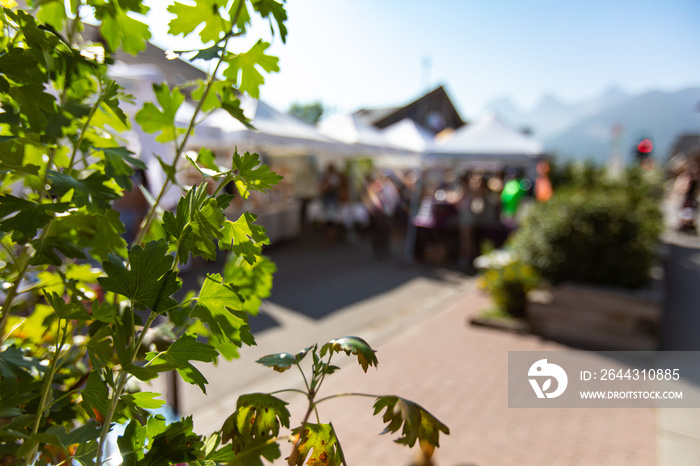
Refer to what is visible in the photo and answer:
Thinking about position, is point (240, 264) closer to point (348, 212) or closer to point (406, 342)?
point (406, 342)

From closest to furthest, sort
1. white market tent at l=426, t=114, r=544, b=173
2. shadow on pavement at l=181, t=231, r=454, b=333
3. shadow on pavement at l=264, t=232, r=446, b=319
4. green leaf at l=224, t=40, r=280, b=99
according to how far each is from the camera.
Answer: green leaf at l=224, t=40, r=280, b=99 → shadow on pavement at l=181, t=231, r=454, b=333 → shadow on pavement at l=264, t=232, r=446, b=319 → white market tent at l=426, t=114, r=544, b=173

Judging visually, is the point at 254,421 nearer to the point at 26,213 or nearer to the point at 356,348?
the point at 356,348

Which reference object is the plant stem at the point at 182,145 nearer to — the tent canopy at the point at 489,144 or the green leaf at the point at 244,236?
the green leaf at the point at 244,236

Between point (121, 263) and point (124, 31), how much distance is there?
491mm

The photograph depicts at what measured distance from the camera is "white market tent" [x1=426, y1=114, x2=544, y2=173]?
32.9 ft

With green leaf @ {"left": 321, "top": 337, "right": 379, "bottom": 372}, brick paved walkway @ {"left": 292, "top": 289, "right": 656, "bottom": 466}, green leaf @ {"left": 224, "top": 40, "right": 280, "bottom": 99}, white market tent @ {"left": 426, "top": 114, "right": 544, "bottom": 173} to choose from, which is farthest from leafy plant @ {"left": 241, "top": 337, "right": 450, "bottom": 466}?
white market tent @ {"left": 426, "top": 114, "right": 544, "bottom": 173}

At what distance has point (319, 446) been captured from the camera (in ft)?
2.43

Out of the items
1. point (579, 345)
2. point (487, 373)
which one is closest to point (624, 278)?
point (579, 345)

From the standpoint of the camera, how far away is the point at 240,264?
861 millimetres

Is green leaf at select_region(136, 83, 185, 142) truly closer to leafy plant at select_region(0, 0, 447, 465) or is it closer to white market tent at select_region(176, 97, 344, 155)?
leafy plant at select_region(0, 0, 447, 465)

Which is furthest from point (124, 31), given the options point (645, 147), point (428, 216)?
point (645, 147)

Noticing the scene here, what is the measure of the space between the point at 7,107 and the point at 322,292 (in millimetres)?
7170

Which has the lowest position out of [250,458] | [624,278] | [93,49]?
[624,278]

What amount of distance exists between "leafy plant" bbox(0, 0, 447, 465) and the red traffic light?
18611 mm
